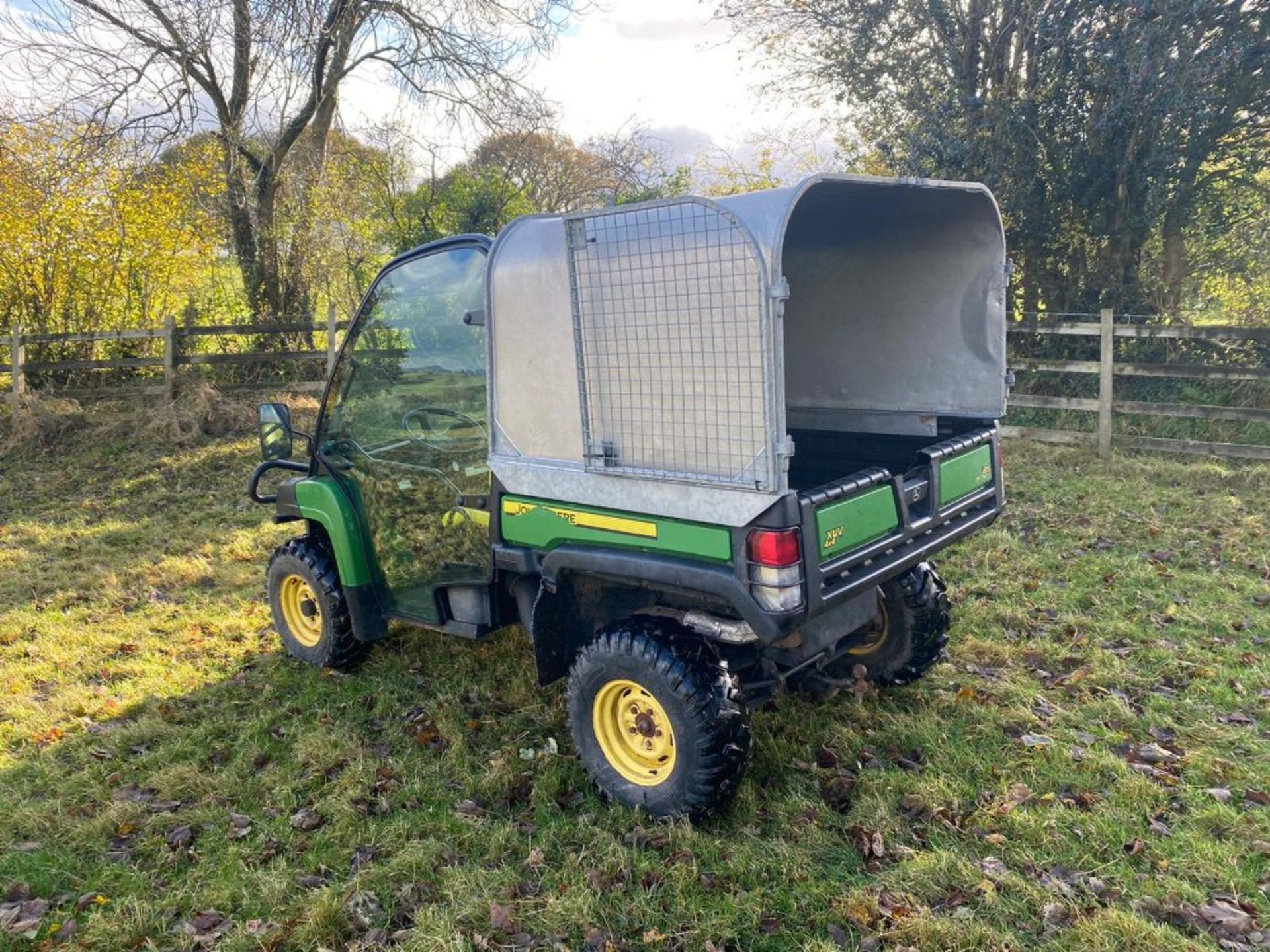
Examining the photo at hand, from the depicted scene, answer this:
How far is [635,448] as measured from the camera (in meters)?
2.90

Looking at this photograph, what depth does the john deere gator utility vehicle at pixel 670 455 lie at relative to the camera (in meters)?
2.64

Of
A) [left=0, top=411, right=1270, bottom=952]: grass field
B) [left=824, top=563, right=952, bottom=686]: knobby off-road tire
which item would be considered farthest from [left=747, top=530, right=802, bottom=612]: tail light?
[left=824, top=563, right=952, bottom=686]: knobby off-road tire

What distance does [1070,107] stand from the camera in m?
9.78

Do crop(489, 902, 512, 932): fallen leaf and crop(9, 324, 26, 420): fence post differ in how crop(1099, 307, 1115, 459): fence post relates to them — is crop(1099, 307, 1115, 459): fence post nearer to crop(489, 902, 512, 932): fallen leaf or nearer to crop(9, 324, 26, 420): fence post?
crop(489, 902, 512, 932): fallen leaf

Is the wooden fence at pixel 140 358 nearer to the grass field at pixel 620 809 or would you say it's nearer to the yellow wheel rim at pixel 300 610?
the grass field at pixel 620 809

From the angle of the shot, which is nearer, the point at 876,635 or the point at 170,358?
the point at 876,635

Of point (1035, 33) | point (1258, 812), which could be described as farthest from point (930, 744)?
point (1035, 33)

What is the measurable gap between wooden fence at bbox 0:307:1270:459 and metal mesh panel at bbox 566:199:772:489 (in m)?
6.97

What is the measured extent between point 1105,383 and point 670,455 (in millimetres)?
7695

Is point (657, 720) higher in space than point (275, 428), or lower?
lower

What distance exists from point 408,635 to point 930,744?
288 centimetres

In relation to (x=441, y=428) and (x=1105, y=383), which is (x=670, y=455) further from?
(x=1105, y=383)

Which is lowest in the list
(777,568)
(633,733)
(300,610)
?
(633,733)

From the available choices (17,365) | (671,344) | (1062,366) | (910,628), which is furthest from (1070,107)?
(17,365)
